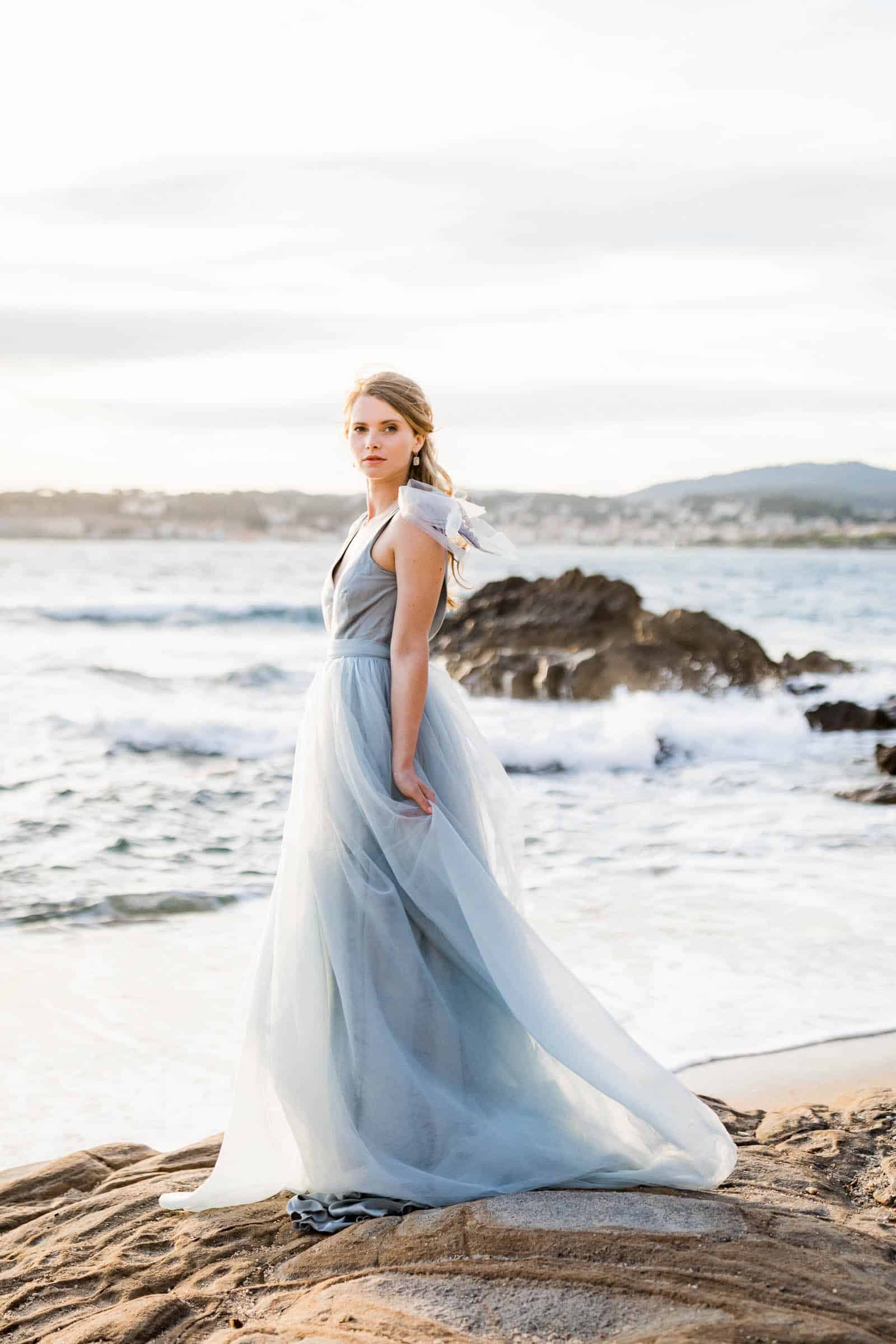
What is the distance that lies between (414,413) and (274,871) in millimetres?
4720

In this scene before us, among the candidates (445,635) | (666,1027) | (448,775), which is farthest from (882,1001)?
(445,635)

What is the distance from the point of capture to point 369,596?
10.5 feet

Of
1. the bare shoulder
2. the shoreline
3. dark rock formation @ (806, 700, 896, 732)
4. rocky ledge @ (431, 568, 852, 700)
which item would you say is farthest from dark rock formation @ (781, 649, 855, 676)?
the bare shoulder

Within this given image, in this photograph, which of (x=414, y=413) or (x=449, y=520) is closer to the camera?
(x=449, y=520)

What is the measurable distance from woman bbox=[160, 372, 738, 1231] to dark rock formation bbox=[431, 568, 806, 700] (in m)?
12.0

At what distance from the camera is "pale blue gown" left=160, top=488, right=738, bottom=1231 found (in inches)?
116

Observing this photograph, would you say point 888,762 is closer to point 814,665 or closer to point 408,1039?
point 814,665

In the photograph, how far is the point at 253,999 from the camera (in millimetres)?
3119

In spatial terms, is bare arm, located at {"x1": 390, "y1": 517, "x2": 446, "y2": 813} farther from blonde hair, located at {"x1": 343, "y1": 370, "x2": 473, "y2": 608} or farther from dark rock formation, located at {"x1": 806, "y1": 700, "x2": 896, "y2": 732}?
A: dark rock formation, located at {"x1": 806, "y1": 700, "x2": 896, "y2": 732}

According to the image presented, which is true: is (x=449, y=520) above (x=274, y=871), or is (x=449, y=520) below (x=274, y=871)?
above

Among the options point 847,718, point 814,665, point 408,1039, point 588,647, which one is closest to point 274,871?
point 408,1039

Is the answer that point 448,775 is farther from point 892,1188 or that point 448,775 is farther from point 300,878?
point 892,1188

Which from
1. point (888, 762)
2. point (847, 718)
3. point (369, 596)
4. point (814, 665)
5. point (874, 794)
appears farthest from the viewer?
point (814, 665)

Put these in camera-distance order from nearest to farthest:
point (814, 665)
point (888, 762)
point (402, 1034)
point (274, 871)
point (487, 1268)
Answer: point (487, 1268)
point (402, 1034)
point (274, 871)
point (888, 762)
point (814, 665)
